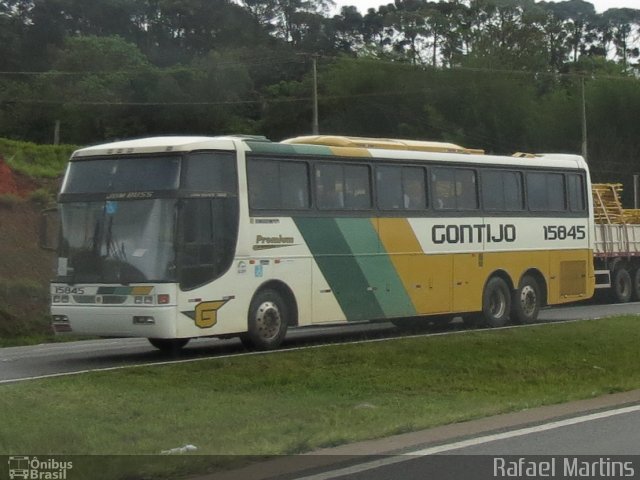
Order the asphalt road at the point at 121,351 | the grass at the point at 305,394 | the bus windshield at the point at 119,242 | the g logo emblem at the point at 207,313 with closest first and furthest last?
1. the grass at the point at 305,394
2. the asphalt road at the point at 121,351
3. the bus windshield at the point at 119,242
4. the g logo emblem at the point at 207,313

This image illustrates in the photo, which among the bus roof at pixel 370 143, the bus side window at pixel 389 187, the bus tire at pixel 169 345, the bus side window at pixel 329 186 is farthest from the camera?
the bus side window at pixel 389 187

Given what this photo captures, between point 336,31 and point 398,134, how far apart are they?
50.1ft

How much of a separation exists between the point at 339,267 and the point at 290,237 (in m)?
1.32

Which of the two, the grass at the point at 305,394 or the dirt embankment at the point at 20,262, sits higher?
the dirt embankment at the point at 20,262

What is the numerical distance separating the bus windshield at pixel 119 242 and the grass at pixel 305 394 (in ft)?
6.66

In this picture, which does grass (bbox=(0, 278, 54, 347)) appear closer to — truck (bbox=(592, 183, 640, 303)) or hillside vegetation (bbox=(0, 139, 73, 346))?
hillside vegetation (bbox=(0, 139, 73, 346))

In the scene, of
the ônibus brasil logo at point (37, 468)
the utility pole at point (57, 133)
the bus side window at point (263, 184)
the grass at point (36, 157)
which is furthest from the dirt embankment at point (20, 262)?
the ônibus brasil logo at point (37, 468)

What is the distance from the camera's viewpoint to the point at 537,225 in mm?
24547

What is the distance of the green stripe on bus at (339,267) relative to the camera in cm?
1961

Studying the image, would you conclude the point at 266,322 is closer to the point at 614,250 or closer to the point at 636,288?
the point at 614,250

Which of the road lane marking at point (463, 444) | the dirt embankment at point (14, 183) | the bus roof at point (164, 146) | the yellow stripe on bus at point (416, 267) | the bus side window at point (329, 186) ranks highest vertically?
the dirt embankment at point (14, 183)

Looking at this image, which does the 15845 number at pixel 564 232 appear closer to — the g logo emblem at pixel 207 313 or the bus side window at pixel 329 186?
the bus side window at pixel 329 186

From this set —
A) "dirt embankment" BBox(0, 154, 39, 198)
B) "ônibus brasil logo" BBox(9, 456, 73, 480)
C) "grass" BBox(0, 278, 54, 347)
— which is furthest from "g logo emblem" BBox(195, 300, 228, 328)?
"dirt embankment" BBox(0, 154, 39, 198)

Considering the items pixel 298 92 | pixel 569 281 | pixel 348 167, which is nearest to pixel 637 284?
pixel 569 281
